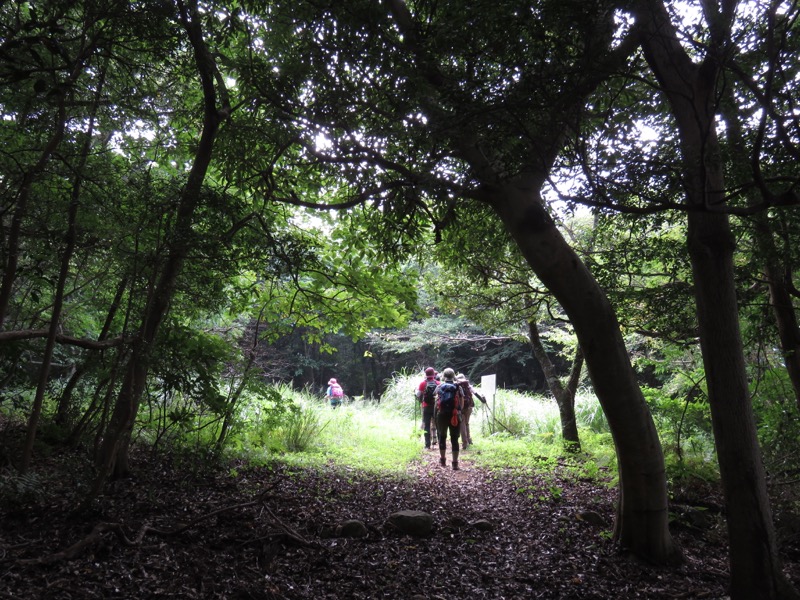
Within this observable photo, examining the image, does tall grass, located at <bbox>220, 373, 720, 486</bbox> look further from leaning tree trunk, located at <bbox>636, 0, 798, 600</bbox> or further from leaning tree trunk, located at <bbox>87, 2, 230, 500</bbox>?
leaning tree trunk, located at <bbox>636, 0, 798, 600</bbox>

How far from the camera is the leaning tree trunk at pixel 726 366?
3.23m

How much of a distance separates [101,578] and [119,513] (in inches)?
37.8

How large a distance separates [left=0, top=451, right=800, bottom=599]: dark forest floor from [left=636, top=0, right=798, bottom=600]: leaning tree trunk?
1.54 feet

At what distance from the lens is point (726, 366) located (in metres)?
3.33

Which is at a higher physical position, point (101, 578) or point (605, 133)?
point (605, 133)

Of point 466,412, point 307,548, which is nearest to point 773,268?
point 307,548

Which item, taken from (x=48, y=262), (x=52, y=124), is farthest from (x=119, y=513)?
(x=52, y=124)

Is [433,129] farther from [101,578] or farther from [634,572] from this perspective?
[634,572]

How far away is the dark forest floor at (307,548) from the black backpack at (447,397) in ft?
7.54

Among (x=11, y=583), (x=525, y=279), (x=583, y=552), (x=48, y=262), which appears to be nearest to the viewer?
(x=11, y=583)

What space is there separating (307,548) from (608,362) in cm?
273

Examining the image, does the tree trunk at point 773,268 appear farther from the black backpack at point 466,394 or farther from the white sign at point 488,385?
the white sign at point 488,385

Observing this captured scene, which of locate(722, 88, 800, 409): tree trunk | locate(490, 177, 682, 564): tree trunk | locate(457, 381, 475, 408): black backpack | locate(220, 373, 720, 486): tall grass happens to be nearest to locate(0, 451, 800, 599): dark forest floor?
locate(490, 177, 682, 564): tree trunk

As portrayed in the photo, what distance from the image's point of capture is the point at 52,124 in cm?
388
